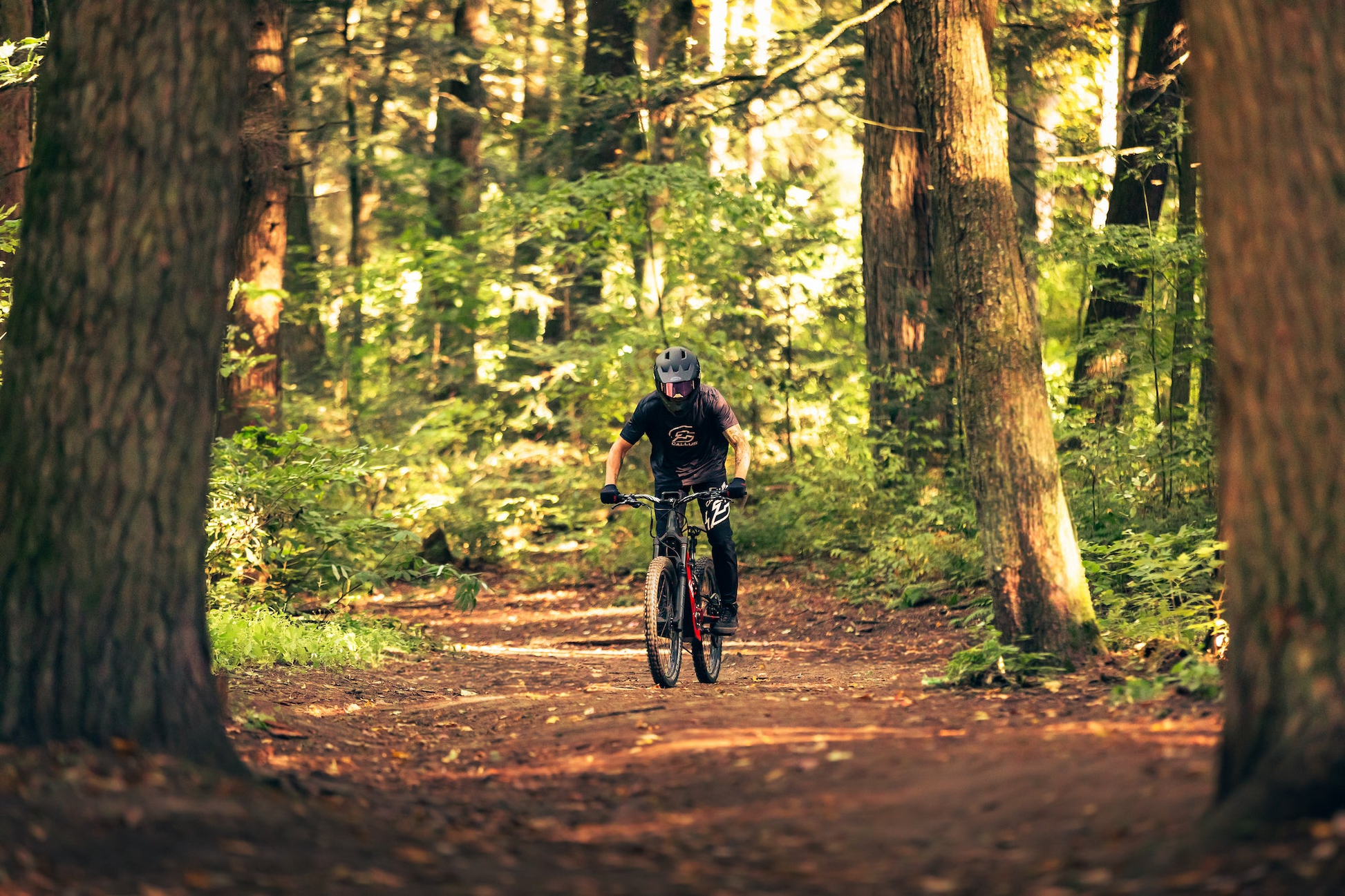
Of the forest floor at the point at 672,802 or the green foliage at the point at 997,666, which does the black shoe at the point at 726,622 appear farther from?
the green foliage at the point at 997,666

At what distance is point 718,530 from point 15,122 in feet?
24.0

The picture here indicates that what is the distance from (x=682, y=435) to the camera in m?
9.08

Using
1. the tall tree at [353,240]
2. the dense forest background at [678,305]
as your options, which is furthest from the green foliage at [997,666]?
the tall tree at [353,240]

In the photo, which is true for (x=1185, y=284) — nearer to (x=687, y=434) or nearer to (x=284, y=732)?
(x=687, y=434)

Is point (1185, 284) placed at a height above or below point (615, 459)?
above

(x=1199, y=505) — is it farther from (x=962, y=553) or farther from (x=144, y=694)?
(x=144, y=694)

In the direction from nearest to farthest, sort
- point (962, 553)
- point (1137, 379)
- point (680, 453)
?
point (680, 453) → point (962, 553) → point (1137, 379)

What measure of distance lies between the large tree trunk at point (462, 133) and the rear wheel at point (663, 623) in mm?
15441

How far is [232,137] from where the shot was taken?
17.4 ft

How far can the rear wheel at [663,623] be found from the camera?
27.1 feet

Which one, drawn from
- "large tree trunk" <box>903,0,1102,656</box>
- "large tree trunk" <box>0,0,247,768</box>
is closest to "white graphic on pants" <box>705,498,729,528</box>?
"large tree trunk" <box>903,0,1102,656</box>

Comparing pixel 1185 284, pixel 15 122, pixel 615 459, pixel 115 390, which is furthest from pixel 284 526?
pixel 1185 284

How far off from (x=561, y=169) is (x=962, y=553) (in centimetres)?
1254

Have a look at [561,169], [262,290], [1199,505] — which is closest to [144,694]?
[1199,505]
